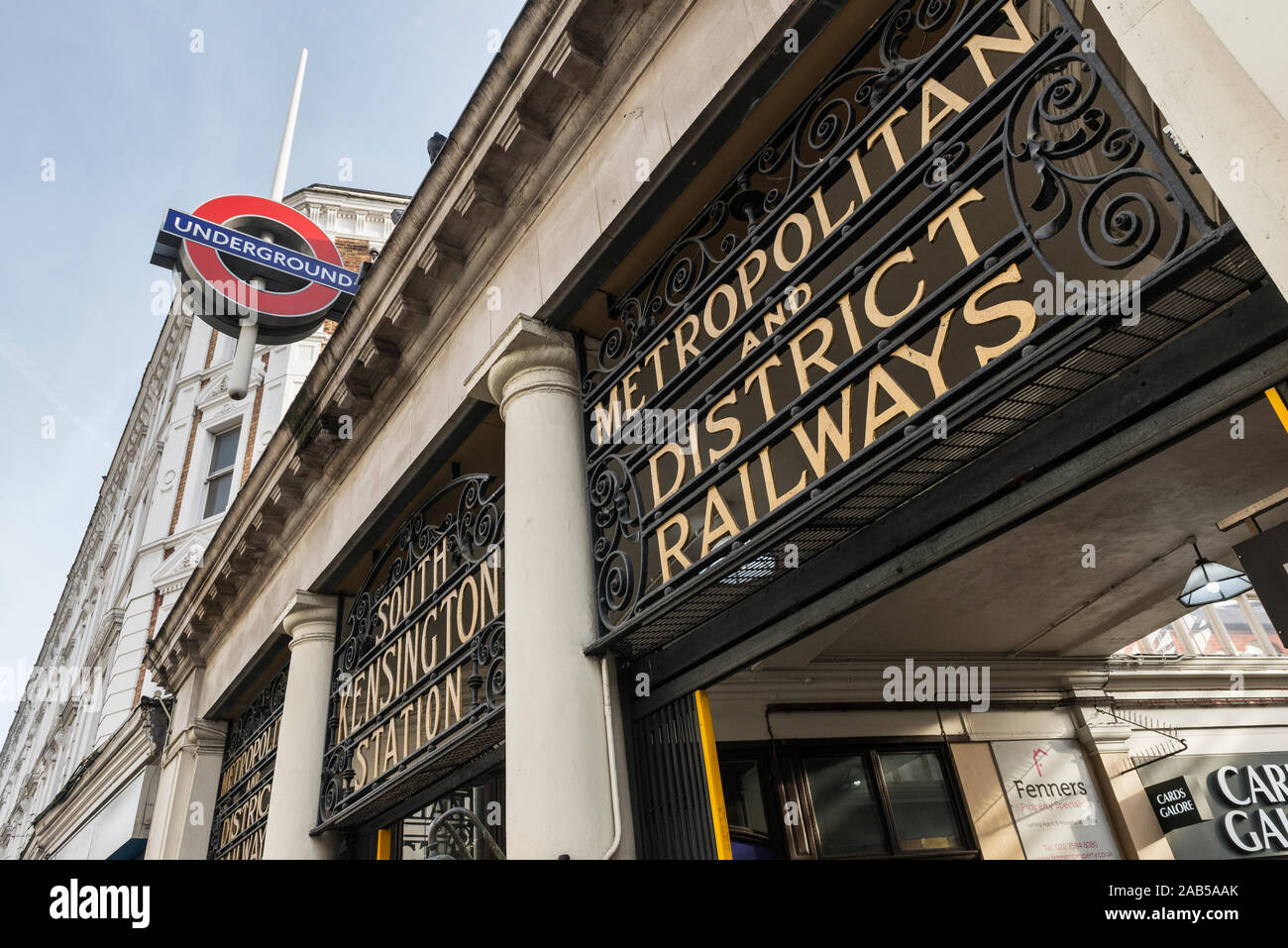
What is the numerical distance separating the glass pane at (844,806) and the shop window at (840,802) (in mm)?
11

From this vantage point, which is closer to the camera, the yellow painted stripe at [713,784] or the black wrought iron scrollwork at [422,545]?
the yellow painted stripe at [713,784]

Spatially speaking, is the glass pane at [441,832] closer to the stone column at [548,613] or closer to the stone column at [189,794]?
the stone column at [548,613]

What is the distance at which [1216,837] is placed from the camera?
39.3 ft

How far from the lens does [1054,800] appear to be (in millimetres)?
11281

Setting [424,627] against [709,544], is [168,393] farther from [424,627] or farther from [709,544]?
[709,544]

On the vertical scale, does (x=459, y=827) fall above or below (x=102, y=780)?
below

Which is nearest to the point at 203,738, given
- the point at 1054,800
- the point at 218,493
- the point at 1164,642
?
the point at 218,493

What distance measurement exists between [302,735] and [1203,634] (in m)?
14.3

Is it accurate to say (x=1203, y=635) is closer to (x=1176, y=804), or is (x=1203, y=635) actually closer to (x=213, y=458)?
(x=1176, y=804)

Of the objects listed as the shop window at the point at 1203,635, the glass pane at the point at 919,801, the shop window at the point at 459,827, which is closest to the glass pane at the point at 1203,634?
the shop window at the point at 1203,635

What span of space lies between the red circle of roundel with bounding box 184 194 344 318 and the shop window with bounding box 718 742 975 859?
28.8 ft

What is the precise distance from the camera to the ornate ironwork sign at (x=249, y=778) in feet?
32.6

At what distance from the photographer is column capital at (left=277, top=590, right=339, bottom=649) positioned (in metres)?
9.29
